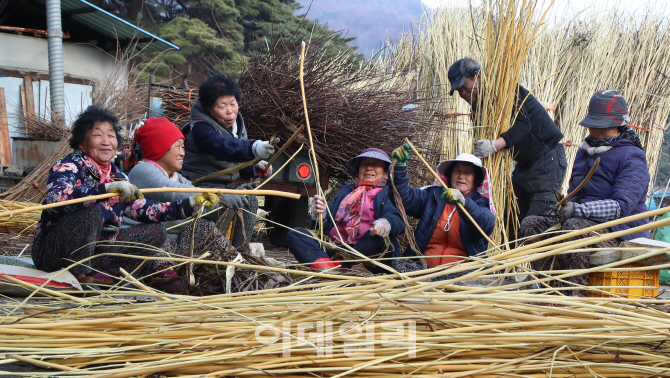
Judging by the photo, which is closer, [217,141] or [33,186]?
[217,141]

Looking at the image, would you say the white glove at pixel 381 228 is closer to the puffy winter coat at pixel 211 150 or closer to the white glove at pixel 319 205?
the white glove at pixel 319 205

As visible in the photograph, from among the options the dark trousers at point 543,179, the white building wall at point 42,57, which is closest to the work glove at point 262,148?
the dark trousers at point 543,179

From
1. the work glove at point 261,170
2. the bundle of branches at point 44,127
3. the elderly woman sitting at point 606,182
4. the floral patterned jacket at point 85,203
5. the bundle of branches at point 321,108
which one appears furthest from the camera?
the bundle of branches at point 44,127

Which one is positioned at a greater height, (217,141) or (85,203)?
(217,141)

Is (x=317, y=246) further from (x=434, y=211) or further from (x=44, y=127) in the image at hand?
(x=44, y=127)

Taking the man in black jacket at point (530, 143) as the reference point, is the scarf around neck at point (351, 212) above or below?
below

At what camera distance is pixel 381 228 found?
274cm

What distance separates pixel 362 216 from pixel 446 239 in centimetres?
46

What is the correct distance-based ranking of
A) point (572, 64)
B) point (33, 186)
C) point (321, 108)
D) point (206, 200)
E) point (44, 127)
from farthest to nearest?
point (44, 127), point (572, 64), point (33, 186), point (321, 108), point (206, 200)

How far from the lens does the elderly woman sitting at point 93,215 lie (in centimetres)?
237

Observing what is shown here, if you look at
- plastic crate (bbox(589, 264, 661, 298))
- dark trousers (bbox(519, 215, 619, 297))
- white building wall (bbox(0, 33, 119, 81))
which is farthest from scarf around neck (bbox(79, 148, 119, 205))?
white building wall (bbox(0, 33, 119, 81))

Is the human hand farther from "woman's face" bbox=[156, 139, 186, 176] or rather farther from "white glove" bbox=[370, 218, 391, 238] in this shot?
"white glove" bbox=[370, 218, 391, 238]

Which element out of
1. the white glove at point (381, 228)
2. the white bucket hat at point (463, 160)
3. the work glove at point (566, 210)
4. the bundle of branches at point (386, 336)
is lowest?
the bundle of branches at point (386, 336)

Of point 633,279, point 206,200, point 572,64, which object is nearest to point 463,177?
point 633,279
